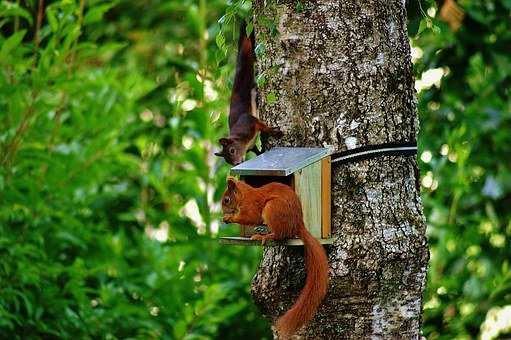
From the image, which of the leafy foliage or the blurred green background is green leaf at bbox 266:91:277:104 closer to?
the blurred green background

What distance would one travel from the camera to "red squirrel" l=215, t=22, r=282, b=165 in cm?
Answer: 279

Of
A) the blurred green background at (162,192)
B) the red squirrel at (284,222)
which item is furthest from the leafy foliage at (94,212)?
the red squirrel at (284,222)

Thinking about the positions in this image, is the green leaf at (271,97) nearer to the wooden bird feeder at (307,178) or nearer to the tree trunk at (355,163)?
the tree trunk at (355,163)

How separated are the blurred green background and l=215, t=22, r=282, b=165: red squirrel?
0.10 meters

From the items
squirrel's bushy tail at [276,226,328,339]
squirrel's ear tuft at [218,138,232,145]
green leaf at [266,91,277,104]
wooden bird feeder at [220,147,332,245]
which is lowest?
squirrel's bushy tail at [276,226,328,339]

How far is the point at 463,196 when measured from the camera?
477cm

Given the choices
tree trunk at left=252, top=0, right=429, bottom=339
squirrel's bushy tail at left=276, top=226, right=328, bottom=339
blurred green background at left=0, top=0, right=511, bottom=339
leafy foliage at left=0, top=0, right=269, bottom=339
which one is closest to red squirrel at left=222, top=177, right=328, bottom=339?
squirrel's bushy tail at left=276, top=226, right=328, bottom=339

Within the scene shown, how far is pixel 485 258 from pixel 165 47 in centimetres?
250

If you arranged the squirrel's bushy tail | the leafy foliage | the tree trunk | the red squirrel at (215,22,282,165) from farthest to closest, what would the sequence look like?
1. the leafy foliage
2. the red squirrel at (215,22,282,165)
3. the tree trunk
4. the squirrel's bushy tail

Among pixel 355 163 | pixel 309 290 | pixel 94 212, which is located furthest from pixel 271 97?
pixel 94 212

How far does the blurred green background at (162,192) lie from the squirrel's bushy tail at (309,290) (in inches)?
25.6

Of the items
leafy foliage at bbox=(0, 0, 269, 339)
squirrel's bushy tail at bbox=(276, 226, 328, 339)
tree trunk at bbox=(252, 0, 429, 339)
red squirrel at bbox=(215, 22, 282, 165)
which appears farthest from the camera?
leafy foliage at bbox=(0, 0, 269, 339)

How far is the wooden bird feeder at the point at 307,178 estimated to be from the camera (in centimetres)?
260

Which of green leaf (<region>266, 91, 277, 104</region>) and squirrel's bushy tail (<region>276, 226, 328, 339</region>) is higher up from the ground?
green leaf (<region>266, 91, 277, 104</region>)
